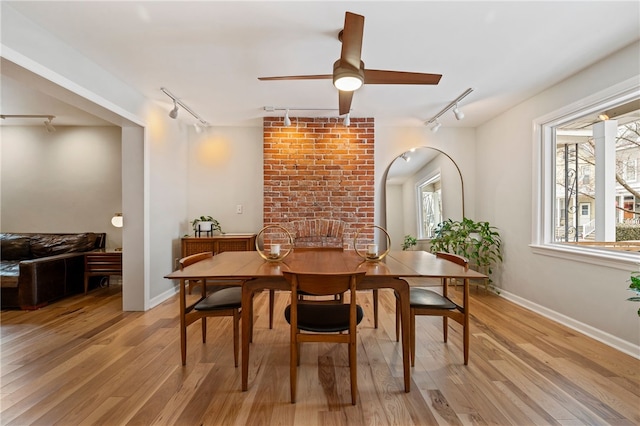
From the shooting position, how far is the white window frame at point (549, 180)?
2465 millimetres

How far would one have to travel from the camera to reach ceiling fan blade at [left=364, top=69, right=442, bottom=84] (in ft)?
6.38

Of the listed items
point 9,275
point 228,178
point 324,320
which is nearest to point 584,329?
point 324,320

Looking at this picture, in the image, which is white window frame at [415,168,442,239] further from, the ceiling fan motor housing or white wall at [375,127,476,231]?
the ceiling fan motor housing

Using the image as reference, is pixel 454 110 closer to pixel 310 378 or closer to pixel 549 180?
pixel 549 180

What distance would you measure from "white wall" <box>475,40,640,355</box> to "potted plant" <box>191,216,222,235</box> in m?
3.81

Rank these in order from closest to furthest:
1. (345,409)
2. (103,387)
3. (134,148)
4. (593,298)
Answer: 1. (345,409)
2. (103,387)
3. (593,298)
4. (134,148)

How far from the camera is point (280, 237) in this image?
12.9 ft

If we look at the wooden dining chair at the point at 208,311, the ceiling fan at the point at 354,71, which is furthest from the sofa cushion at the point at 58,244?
the ceiling fan at the point at 354,71

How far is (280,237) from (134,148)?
6.43ft

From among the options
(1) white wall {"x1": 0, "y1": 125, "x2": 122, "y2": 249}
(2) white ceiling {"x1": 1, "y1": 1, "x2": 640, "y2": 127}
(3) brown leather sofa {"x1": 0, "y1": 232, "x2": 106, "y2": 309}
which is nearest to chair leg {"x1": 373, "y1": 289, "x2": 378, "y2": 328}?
(2) white ceiling {"x1": 1, "y1": 1, "x2": 640, "y2": 127}

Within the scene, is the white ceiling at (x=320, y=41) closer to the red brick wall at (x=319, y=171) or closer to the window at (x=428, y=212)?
the red brick wall at (x=319, y=171)

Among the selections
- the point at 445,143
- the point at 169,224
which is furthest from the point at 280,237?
the point at 445,143

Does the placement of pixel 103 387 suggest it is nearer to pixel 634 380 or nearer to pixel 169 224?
pixel 169 224

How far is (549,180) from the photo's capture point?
3.13 meters
